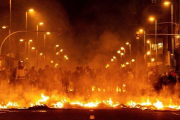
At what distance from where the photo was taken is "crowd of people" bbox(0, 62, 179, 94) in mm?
23406

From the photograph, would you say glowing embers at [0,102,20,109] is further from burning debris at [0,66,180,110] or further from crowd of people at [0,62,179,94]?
crowd of people at [0,62,179,94]

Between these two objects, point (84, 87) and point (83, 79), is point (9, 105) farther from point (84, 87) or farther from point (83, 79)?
point (83, 79)

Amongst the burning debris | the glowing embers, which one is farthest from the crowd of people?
the glowing embers

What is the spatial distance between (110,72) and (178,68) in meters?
39.3

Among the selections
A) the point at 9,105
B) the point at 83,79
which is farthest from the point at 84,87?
the point at 9,105

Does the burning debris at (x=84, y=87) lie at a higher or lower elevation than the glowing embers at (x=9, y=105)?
higher

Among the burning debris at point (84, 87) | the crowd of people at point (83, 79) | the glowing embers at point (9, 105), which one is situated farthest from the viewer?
the crowd of people at point (83, 79)

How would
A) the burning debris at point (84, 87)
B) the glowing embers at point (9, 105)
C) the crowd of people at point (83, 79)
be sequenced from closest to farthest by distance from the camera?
the glowing embers at point (9, 105)
the burning debris at point (84, 87)
the crowd of people at point (83, 79)

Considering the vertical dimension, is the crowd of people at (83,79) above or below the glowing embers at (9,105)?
above

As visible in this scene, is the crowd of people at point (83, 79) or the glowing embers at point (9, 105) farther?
the crowd of people at point (83, 79)

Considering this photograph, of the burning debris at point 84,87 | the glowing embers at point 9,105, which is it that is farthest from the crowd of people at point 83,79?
the glowing embers at point 9,105

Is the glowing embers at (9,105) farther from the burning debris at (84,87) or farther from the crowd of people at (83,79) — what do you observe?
the crowd of people at (83,79)

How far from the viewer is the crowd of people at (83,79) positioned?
76.8 ft

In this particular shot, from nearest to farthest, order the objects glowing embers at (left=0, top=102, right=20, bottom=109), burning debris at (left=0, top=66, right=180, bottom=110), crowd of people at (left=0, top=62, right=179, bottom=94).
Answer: glowing embers at (left=0, top=102, right=20, bottom=109), burning debris at (left=0, top=66, right=180, bottom=110), crowd of people at (left=0, top=62, right=179, bottom=94)
